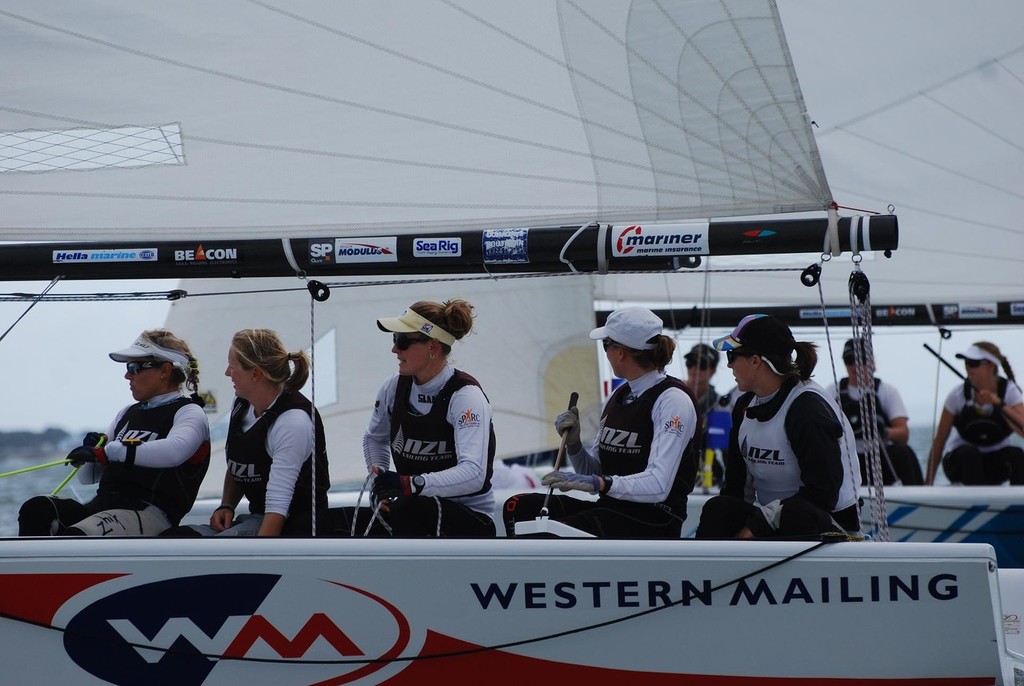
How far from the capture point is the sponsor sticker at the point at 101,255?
314 cm

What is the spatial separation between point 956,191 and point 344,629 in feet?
16.6

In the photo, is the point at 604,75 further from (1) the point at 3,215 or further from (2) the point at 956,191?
(2) the point at 956,191

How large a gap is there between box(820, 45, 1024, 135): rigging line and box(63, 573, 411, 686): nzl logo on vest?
187 inches

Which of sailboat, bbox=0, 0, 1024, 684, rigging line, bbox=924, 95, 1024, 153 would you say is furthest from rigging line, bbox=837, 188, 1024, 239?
sailboat, bbox=0, 0, 1024, 684

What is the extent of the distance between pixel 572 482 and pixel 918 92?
14.4 feet

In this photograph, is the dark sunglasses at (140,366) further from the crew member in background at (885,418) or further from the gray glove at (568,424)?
the crew member in background at (885,418)

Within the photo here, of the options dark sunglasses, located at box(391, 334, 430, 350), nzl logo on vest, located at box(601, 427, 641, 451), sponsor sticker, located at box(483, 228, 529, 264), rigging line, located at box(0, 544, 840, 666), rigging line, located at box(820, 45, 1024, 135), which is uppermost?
rigging line, located at box(820, 45, 1024, 135)

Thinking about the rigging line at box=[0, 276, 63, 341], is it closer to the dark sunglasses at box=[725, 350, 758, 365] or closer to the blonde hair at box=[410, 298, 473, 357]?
the blonde hair at box=[410, 298, 473, 357]

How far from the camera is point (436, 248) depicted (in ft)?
10.0

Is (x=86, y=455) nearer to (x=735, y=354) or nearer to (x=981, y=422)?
(x=735, y=354)

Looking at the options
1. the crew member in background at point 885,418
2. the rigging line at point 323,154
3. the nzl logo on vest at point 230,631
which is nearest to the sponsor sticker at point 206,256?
the rigging line at point 323,154

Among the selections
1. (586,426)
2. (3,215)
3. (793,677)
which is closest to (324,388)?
(586,426)

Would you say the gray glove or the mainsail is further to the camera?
the mainsail

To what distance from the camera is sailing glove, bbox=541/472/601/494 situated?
2.53m
